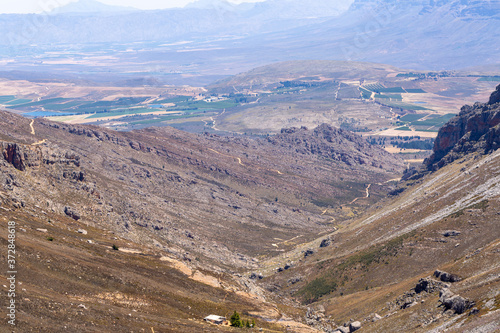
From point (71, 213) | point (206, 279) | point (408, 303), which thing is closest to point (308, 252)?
point (206, 279)

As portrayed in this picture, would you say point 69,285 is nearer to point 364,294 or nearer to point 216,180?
point 364,294

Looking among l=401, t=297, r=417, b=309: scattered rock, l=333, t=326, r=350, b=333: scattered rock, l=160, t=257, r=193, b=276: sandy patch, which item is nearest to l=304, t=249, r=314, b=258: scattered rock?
l=160, t=257, r=193, b=276: sandy patch

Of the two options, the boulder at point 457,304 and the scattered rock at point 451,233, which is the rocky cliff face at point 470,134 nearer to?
the scattered rock at point 451,233

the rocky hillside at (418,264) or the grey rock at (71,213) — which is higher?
the grey rock at (71,213)

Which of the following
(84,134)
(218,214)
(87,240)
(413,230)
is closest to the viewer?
(87,240)

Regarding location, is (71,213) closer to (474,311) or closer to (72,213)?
(72,213)

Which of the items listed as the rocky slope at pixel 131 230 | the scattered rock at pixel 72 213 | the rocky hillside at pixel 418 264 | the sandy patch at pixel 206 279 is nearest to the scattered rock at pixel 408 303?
the rocky hillside at pixel 418 264

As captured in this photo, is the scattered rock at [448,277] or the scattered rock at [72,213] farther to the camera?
the scattered rock at [72,213]

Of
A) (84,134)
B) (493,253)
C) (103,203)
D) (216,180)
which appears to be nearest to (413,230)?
(493,253)
